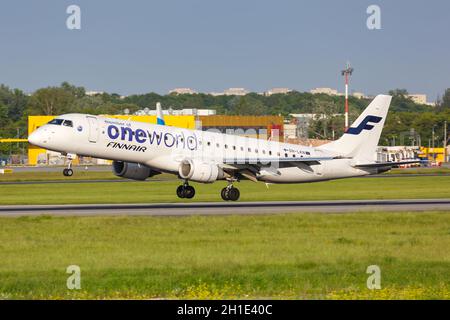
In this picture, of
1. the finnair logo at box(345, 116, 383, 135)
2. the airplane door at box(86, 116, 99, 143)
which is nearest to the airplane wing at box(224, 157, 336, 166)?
the finnair logo at box(345, 116, 383, 135)

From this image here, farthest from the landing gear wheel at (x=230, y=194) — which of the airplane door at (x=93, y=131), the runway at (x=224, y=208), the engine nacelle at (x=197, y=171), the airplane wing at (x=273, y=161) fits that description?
the airplane door at (x=93, y=131)

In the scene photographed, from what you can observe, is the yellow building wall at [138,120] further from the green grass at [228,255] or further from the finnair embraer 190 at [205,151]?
the green grass at [228,255]

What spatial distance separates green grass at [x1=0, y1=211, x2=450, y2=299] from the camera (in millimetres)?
20531

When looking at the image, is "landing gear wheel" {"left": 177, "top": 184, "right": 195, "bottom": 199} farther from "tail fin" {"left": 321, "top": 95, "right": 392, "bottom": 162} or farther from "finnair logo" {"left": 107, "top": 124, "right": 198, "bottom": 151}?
"tail fin" {"left": 321, "top": 95, "right": 392, "bottom": 162}

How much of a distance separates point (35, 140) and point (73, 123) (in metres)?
2.27

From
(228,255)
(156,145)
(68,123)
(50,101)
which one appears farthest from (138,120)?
(228,255)

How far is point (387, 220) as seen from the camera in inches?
1431

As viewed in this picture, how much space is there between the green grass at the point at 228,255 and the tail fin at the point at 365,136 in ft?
54.3

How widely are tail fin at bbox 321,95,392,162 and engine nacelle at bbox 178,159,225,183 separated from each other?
1123 cm

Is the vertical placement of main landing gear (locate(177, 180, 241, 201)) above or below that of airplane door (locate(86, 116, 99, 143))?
below

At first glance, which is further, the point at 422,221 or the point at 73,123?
the point at 73,123
